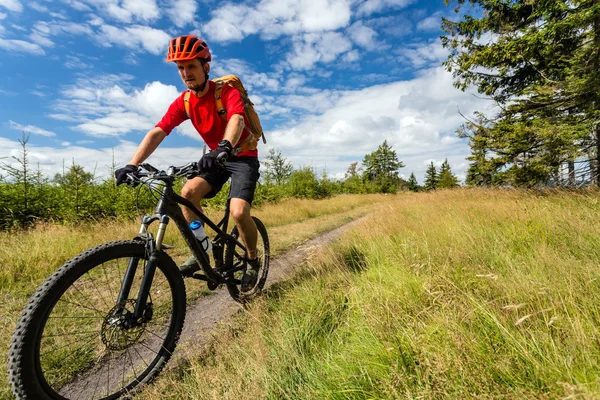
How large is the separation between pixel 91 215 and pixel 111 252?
7.21 metres

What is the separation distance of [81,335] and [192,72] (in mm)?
2589

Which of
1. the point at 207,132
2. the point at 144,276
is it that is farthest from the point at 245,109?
the point at 144,276

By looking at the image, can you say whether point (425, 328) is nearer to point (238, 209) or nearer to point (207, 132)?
point (238, 209)

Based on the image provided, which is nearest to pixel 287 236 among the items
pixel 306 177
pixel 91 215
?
pixel 91 215

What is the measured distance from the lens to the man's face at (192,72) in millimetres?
2570

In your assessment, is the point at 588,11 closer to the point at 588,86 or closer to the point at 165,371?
the point at 588,86

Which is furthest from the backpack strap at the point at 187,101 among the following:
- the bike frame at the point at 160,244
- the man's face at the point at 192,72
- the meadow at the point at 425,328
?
the meadow at the point at 425,328

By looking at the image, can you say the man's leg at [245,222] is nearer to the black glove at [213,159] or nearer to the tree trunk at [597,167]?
the black glove at [213,159]

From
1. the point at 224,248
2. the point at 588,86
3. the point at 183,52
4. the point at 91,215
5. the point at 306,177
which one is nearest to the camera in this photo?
the point at 183,52

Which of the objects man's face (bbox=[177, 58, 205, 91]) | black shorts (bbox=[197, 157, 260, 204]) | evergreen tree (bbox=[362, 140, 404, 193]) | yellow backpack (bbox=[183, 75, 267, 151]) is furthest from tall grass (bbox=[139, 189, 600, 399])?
evergreen tree (bbox=[362, 140, 404, 193])

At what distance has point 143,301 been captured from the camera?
71.2 inches

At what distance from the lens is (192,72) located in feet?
8.54

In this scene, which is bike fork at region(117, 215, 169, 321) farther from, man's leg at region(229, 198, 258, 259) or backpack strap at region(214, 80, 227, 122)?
backpack strap at region(214, 80, 227, 122)

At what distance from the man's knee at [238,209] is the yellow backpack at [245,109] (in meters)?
0.62
